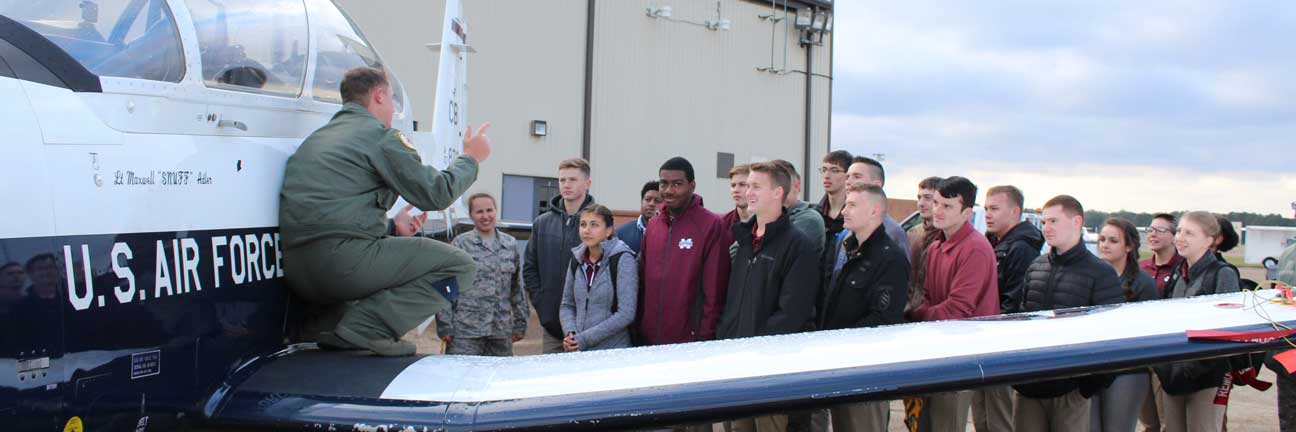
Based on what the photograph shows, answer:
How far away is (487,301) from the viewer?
552 centimetres

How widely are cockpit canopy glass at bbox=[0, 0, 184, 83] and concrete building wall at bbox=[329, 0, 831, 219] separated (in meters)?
12.6

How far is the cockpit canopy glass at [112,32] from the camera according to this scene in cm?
257

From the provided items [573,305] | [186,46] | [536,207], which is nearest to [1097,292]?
[573,305]

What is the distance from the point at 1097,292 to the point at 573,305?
308 centimetres

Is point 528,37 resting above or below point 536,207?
above

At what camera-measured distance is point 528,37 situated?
55.1ft

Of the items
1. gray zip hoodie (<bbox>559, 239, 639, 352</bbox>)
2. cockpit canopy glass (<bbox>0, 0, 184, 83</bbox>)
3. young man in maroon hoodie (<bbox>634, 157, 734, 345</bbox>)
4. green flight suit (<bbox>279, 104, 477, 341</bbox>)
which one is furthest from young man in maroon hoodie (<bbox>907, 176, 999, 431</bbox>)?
cockpit canopy glass (<bbox>0, 0, 184, 83</bbox>)

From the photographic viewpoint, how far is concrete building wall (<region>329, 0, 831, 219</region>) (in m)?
15.9

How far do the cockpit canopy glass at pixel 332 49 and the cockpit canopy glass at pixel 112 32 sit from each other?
79 cm

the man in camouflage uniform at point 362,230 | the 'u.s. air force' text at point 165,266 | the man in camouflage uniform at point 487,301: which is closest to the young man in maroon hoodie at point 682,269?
the man in camouflage uniform at point 487,301

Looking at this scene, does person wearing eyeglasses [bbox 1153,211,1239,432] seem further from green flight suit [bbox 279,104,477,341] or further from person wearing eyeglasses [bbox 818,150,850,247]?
green flight suit [bbox 279,104,477,341]

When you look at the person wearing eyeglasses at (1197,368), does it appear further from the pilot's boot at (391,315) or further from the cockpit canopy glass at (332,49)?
the cockpit canopy glass at (332,49)

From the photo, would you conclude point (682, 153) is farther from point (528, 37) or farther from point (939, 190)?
point (939, 190)

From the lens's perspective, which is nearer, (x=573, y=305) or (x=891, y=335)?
(x=891, y=335)
